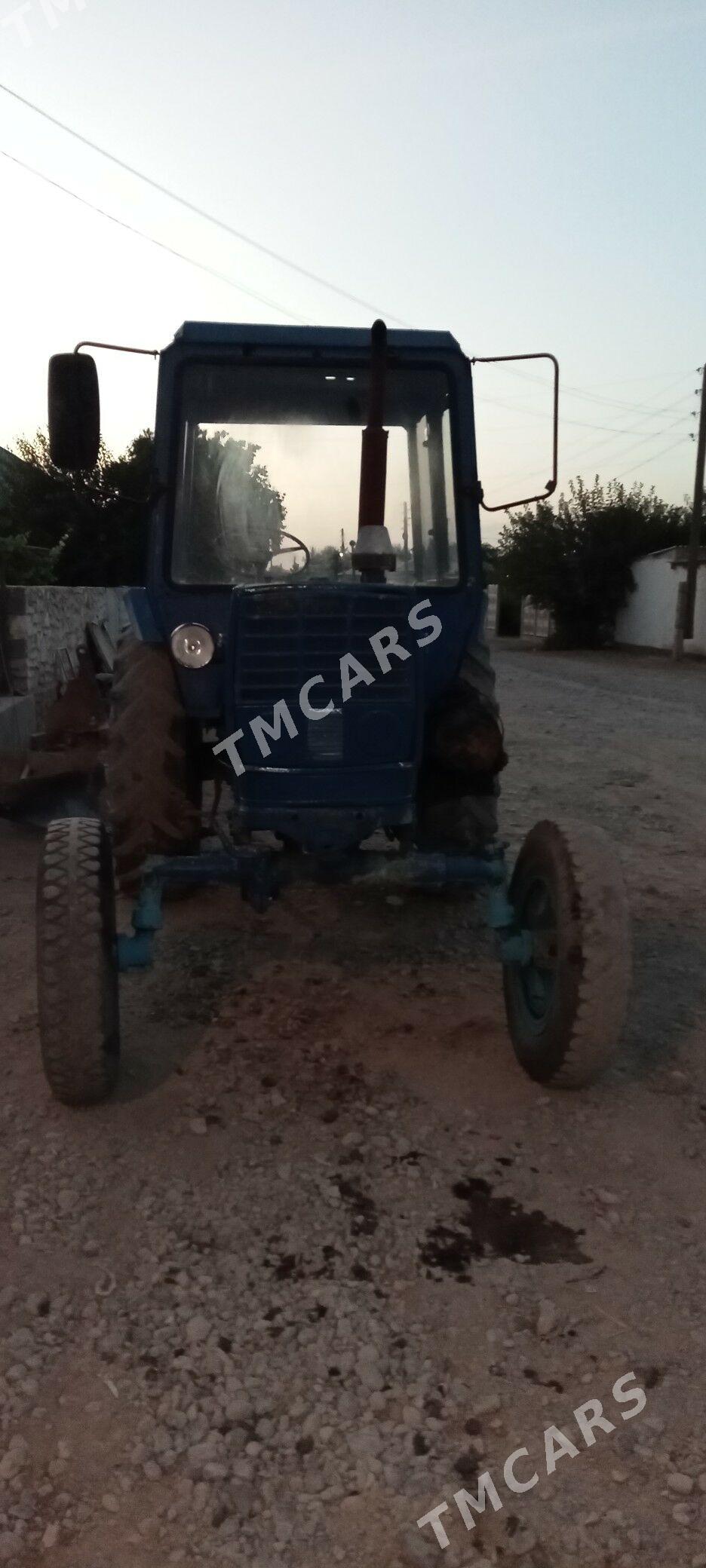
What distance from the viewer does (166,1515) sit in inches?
79.9

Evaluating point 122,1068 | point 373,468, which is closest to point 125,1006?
point 122,1068

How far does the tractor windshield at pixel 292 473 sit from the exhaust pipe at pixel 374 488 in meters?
0.31

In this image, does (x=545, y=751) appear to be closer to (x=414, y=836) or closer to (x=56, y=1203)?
(x=414, y=836)

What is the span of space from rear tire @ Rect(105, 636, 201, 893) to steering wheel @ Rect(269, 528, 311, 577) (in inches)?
23.5

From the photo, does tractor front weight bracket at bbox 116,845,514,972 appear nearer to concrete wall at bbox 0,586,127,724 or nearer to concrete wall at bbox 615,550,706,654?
concrete wall at bbox 0,586,127,724

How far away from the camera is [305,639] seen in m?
3.55

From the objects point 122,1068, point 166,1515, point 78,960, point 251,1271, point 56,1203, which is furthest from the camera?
point 122,1068

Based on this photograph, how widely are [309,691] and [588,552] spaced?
25.7 meters

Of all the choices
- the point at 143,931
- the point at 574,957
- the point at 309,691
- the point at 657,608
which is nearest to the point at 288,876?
the point at 143,931

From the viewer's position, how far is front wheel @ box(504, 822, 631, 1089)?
3.28 m

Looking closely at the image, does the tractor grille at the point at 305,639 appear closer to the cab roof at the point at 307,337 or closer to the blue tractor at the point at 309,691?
the blue tractor at the point at 309,691

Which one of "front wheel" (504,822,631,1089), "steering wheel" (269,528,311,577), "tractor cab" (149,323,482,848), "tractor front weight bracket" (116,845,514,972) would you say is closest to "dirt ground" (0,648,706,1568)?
"front wheel" (504,822,631,1089)

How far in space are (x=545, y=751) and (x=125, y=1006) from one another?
6460 mm

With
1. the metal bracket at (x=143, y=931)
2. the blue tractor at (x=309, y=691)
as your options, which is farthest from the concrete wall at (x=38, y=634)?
the metal bracket at (x=143, y=931)
